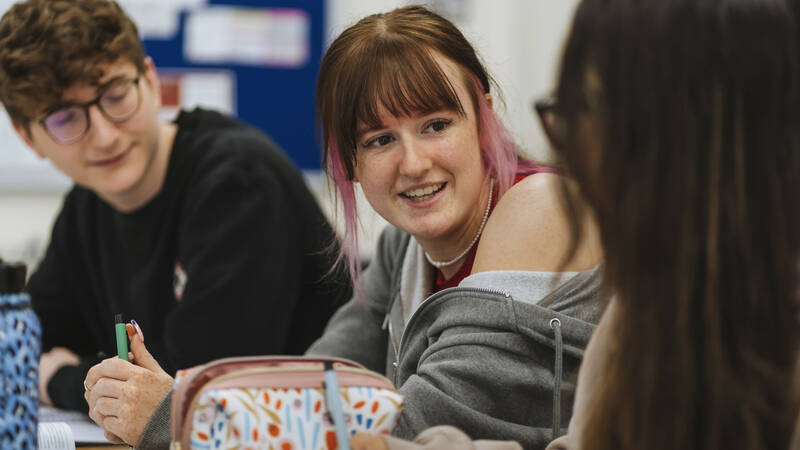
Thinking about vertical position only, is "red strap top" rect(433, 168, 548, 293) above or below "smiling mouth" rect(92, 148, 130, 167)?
below

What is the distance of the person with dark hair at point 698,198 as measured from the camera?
710 millimetres

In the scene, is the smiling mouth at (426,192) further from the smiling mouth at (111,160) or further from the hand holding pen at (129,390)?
the smiling mouth at (111,160)

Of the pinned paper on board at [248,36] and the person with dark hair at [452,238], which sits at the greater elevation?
the pinned paper on board at [248,36]

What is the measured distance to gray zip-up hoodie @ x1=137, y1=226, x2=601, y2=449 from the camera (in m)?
1.04

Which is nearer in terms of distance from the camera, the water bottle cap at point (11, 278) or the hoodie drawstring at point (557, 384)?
the water bottle cap at point (11, 278)

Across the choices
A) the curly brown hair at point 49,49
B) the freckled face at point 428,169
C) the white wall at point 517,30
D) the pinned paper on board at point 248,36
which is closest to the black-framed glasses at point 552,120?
the freckled face at point 428,169

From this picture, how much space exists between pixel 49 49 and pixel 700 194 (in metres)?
1.26

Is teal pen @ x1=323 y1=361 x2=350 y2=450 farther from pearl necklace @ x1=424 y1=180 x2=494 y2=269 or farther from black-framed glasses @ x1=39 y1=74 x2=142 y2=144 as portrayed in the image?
black-framed glasses @ x1=39 y1=74 x2=142 y2=144

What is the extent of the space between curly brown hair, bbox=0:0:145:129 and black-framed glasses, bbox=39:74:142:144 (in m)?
0.03

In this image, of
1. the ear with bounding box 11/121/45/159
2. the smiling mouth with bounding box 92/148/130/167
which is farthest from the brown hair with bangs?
the ear with bounding box 11/121/45/159

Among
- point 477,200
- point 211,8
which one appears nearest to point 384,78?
point 477,200

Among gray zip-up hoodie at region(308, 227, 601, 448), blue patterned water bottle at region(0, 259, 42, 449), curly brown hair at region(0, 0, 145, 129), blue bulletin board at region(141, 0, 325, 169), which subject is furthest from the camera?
blue bulletin board at region(141, 0, 325, 169)

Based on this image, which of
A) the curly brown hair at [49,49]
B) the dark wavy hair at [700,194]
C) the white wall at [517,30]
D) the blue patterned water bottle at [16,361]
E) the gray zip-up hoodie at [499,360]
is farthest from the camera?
the white wall at [517,30]

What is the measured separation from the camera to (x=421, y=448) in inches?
34.0
